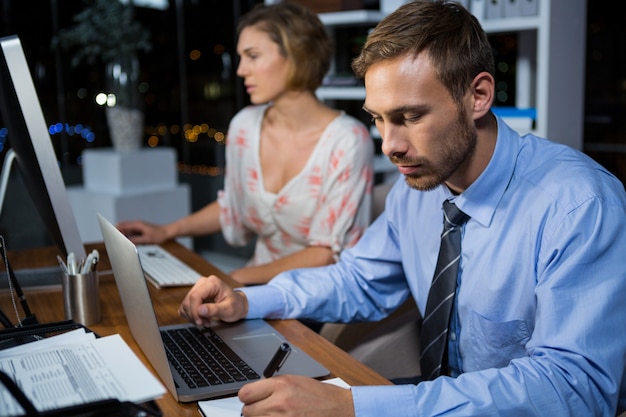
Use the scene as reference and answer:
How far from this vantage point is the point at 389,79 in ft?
3.88

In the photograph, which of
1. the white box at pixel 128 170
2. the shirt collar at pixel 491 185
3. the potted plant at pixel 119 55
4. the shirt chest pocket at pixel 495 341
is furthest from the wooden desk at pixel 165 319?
the potted plant at pixel 119 55

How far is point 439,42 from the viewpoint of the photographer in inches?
47.1

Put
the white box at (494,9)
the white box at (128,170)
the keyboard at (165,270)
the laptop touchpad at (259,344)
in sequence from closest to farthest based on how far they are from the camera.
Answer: the laptop touchpad at (259,344) < the keyboard at (165,270) < the white box at (494,9) < the white box at (128,170)

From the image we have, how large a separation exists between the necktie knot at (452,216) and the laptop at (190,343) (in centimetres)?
37

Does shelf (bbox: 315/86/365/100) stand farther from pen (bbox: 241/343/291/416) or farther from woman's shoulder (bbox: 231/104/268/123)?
pen (bbox: 241/343/291/416)

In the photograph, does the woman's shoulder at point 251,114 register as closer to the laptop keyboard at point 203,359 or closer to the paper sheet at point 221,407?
the laptop keyboard at point 203,359

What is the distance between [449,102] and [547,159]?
0.70 feet

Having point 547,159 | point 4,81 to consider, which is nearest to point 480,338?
point 547,159

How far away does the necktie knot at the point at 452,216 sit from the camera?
130cm

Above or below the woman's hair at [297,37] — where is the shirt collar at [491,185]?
below

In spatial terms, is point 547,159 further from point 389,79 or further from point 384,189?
point 384,189

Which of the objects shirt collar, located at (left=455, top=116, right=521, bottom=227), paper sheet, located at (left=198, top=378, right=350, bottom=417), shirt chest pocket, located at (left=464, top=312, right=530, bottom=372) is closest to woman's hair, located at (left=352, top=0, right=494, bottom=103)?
shirt collar, located at (left=455, top=116, right=521, bottom=227)

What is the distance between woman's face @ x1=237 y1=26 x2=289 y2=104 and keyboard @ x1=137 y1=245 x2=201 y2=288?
1.99 ft

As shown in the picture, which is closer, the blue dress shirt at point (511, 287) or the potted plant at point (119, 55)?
the blue dress shirt at point (511, 287)
